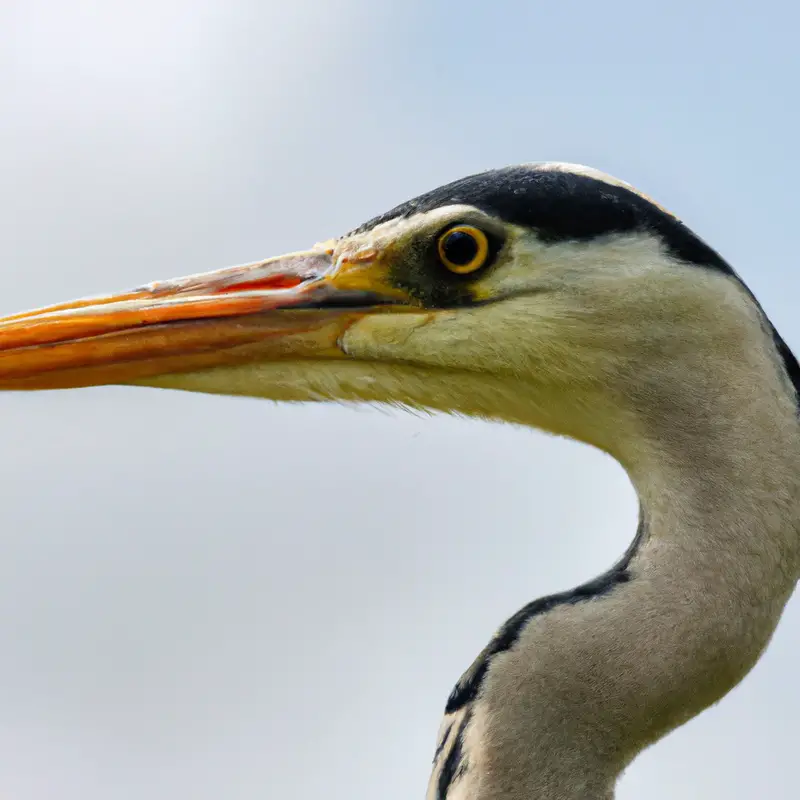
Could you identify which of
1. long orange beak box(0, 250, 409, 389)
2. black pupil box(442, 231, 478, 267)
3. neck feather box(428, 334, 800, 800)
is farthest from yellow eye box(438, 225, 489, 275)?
neck feather box(428, 334, 800, 800)

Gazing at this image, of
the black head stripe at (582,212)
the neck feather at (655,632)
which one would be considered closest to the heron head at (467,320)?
the black head stripe at (582,212)

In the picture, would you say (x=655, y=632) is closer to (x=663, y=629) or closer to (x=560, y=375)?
(x=663, y=629)

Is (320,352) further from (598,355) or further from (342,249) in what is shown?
(598,355)

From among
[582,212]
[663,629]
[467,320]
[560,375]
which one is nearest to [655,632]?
[663,629]

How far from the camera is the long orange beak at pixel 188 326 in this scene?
3049 mm

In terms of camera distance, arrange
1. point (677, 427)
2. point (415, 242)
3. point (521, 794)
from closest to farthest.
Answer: point (521, 794) → point (677, 427) → point (415, 242)

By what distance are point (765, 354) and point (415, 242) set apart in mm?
964

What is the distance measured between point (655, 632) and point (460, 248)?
1111mm

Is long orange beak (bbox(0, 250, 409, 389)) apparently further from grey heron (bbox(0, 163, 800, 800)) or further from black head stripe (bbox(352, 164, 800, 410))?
black head stripe (bbox(352, 164, 800, 410))

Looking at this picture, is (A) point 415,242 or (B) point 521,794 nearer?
(B) point 521,794

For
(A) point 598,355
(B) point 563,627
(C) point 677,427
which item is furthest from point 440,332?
(B) point 563,627

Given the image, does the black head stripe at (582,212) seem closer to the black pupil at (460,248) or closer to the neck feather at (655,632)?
the black pupil at (460,248)

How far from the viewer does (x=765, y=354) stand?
276 cm

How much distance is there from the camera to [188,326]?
122 inches
